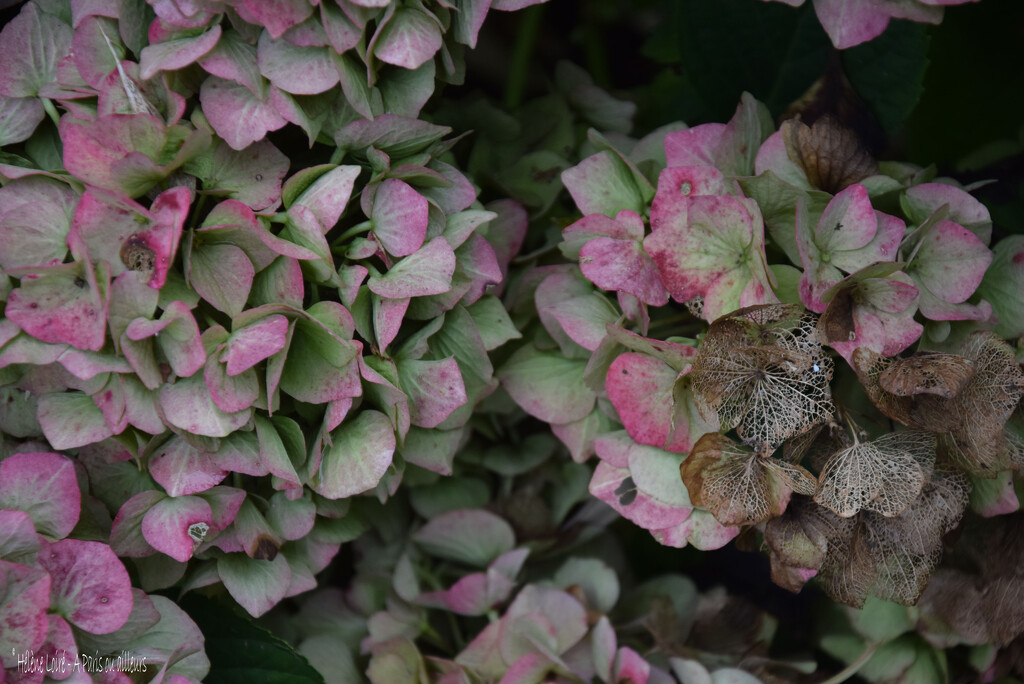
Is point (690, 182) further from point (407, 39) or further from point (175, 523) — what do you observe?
point (175, 523)

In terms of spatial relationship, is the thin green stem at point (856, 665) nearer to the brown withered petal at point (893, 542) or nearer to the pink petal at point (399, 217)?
the brown withered petal at point (893, 542)

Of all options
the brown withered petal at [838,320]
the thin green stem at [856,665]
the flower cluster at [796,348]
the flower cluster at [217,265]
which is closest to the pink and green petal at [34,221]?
the flower cluster at [217,265]

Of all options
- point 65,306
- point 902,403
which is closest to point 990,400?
point 902,403

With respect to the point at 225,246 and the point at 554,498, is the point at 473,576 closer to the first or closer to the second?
the point at 554,498

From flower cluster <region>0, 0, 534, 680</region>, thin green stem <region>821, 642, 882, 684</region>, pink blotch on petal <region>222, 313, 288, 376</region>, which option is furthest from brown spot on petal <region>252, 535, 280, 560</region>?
thin green stem <region>821, 642, 882, 684</region>

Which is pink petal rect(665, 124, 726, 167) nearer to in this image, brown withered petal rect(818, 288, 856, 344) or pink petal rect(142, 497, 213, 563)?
brown withered petal rect(818, 288, 856, 344)

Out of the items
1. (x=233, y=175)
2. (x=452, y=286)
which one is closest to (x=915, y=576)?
(x=452, y=286)
